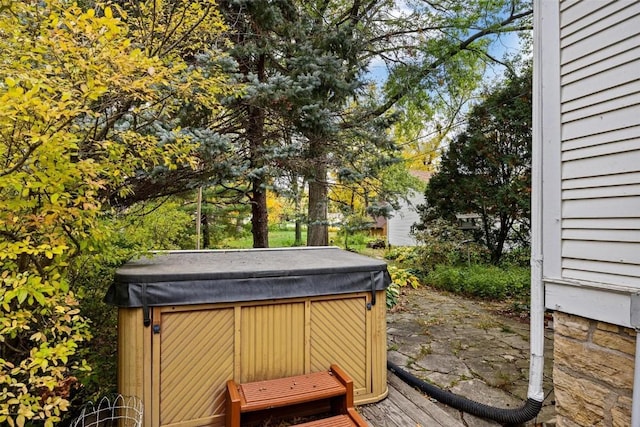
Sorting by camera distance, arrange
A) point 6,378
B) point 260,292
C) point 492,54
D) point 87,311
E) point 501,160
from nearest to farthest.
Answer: point 6,378
point 260,292
point 87,311
point 501,160
point 492,54

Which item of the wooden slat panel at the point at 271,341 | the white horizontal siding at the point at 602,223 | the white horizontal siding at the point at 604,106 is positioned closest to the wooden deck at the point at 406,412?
the wooden slat panel at the point at 271,341

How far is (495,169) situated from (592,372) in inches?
251

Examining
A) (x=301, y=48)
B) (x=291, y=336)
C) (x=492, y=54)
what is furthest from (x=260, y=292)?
(x=492, y=54)

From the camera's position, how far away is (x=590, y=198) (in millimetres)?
2191

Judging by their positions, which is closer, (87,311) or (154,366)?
(154,366)

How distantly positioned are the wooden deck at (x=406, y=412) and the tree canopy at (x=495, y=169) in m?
5.47

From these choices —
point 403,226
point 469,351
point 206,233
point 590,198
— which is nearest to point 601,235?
point 590,198

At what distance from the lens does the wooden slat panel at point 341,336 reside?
111 inches

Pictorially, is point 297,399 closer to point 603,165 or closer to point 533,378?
point 533,378

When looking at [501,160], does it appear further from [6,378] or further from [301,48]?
[6,378]

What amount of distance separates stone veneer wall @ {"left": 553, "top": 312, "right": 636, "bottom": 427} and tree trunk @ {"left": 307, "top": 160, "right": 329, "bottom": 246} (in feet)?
11.2

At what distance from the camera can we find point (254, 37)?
5004mm

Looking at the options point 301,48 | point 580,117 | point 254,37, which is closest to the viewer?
point 580,117

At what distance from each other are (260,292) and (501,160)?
22.4ft
